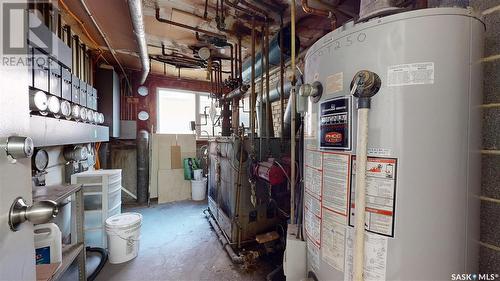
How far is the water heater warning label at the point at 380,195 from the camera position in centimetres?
64

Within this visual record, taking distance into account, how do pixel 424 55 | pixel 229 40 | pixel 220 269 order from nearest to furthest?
pixel 424 55, pixel 220 269, pixel 229 40

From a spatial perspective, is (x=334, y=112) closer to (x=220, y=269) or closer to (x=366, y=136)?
(x=366, y=136)

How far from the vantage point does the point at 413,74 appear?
24.8 inches

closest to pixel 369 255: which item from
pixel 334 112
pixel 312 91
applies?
pixel 334 112

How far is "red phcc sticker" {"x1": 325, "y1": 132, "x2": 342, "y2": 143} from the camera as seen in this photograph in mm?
742

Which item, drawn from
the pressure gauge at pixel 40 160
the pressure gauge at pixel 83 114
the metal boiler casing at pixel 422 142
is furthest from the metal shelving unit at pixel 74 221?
the metal boiler casing at pixel 422 142

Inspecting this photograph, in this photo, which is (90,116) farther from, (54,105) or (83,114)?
(54,105)

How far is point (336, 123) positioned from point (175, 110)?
14.3ft

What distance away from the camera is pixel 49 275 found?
1.18 meters

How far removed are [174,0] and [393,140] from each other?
2.28 m

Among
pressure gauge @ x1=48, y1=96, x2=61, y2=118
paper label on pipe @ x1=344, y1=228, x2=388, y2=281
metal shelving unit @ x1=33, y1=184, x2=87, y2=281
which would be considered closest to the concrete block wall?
paper label on pipe @ x1=344, y1=228, x2=388, y2=281

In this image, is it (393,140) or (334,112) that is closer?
(393,140)

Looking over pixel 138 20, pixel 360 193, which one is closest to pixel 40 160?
pixel 138 20

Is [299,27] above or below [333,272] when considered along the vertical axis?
above
